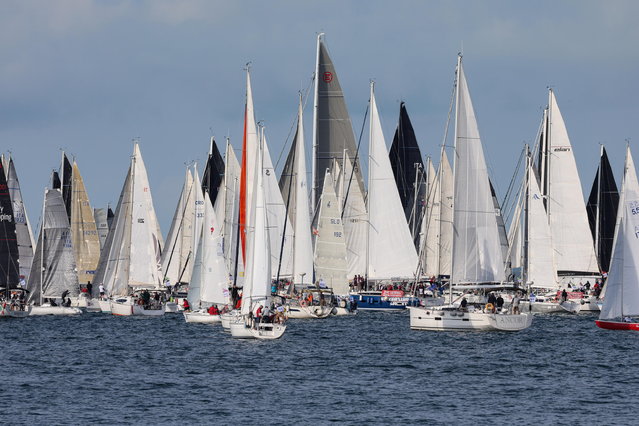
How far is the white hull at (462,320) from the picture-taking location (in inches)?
2357

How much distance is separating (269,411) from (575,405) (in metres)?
9.76

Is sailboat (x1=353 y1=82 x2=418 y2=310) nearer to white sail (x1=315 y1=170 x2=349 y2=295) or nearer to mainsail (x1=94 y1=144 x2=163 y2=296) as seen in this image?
white sail (x1=315 y1=170 x2=349 y2=295)

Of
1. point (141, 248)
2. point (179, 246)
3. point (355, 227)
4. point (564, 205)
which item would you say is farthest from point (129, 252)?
point (564, 205)

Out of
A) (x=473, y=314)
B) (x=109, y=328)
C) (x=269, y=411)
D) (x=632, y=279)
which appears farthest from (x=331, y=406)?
(x=109, y=328)

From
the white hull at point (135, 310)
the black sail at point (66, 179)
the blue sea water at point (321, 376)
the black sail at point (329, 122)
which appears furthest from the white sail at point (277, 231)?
the black sail at point (66, 179)

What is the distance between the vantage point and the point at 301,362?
50.6 meters

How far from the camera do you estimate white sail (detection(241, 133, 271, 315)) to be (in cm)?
5681

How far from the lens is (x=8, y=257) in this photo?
77.5 metres

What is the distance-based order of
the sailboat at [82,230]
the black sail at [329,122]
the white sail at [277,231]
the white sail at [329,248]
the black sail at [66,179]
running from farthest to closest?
the black sail at [66,179]
the sailboat at [82,230]
the black sail at [329,122]
the white sail at [277,231]
the white sail at [329,248]

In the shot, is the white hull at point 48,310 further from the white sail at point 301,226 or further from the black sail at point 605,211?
the black sail at point 605,211

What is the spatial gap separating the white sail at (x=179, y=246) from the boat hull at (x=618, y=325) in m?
39.1

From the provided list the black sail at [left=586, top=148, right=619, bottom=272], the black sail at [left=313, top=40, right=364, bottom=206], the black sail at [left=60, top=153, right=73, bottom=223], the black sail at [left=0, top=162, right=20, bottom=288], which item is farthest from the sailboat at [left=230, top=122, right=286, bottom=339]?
the black sail at [left=60, top=153, right=73, bottom=223]

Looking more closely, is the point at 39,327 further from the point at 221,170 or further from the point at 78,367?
the point at 221,170

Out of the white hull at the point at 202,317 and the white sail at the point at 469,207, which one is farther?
the white hull at the point at 202,317
